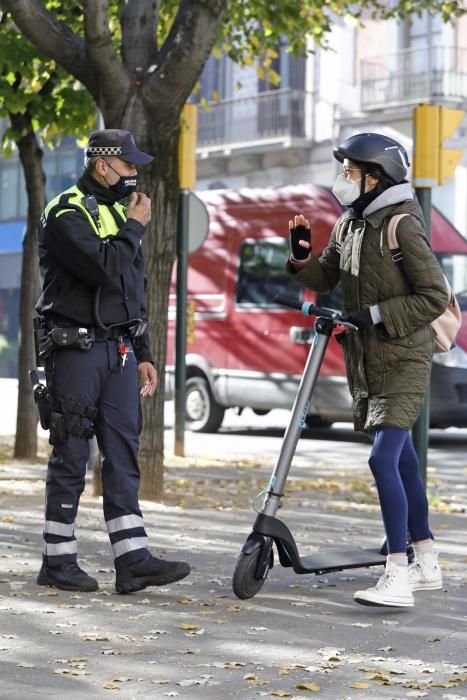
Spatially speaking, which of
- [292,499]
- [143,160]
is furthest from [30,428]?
[143,160]

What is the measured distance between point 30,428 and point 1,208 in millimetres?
29500

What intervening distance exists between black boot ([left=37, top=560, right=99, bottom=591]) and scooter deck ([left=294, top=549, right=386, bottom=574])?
2.85 ft

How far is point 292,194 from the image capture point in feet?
54.4

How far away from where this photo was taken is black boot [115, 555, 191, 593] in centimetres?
675

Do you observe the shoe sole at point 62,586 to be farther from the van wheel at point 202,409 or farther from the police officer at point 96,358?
the van wheel at point 202,409

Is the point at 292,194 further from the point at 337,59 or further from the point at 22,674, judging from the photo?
the point at 337,59

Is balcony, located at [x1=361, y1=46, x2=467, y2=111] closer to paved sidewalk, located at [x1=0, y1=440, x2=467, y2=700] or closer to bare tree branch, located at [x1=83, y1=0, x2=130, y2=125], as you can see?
bare tree branch, located at [x1=83, y1=0, x2=130, y2=125]

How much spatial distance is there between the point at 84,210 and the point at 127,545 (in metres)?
1.40

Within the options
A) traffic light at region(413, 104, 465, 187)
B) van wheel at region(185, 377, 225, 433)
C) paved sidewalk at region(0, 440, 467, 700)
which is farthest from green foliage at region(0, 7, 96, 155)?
paved sidewalk at region(0, 440, 467, 700)

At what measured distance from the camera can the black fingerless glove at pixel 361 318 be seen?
6512 millimetres

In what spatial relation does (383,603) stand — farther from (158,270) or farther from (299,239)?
(158,270)

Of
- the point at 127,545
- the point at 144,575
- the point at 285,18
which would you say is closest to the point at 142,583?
the point at 144,575

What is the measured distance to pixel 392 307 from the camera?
6469mm

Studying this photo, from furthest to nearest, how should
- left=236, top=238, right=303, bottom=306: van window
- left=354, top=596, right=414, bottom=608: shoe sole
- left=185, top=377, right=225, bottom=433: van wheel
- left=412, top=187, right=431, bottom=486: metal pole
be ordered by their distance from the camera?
1. left=185, top=377, right=225, bottom=433: van wheel
2. left=236, top=238, right=303, bottom=306: van window
3. left=412, top=187, right=431, bottom=486: metal pole
4. left=354, top=596, right=414, bottom=608: shoe sole
